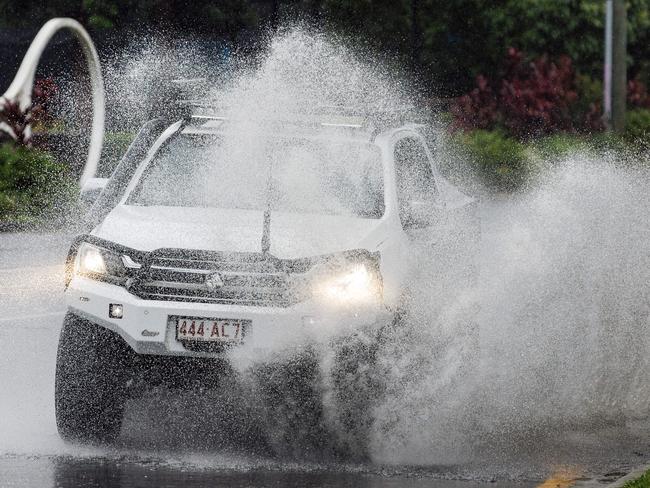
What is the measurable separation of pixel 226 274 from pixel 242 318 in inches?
9.3

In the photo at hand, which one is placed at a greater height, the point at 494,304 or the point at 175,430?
the point at 494,304

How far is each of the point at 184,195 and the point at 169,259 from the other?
1.03 metres

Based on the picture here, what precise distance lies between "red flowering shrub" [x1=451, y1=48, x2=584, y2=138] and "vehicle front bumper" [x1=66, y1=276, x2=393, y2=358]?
26.0 m

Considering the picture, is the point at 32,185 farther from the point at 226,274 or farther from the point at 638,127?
the point at 226,274

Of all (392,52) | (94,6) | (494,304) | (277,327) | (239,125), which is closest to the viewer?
(277,327)

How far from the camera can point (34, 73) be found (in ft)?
92.7

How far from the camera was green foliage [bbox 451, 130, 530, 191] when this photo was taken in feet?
102

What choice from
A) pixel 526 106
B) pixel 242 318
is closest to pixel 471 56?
pixel 526 106

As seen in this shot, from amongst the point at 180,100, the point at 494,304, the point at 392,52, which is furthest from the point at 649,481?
the point at 392,52

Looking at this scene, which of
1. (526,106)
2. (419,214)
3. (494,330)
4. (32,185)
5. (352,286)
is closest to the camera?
(352,286)

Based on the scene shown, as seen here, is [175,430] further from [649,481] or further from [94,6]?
[94,6]

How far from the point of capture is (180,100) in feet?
34.1

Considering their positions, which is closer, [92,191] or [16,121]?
[92,191]

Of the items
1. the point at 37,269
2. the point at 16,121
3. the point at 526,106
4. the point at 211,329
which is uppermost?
the point at 526,106
